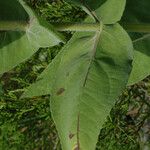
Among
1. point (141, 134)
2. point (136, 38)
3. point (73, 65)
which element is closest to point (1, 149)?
point (141, 134)

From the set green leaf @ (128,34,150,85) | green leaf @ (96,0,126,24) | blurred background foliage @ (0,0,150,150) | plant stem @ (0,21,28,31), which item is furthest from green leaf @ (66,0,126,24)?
blurred background foliage @ (0,0,150,150)

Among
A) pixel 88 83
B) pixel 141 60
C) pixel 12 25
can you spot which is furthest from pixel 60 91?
pixel 141 60

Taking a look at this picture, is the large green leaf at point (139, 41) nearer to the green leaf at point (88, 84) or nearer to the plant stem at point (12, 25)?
the green leaf at point (88, 84)

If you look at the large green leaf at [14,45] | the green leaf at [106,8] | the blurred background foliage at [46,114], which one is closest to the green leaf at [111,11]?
the green leaf at [106,8]

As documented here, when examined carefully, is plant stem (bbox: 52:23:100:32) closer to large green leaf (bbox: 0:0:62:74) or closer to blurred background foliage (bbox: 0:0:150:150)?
large green leaf (bbox: 0:0:62:74)

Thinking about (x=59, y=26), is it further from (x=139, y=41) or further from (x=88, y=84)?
(x=139, y=41)

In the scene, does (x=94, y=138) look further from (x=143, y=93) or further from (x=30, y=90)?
(x=143, y=93)
